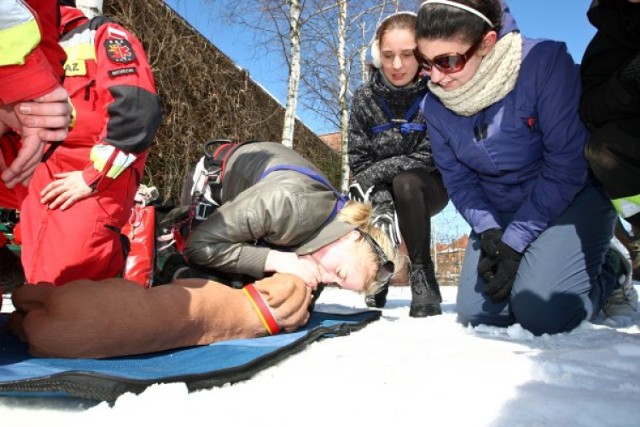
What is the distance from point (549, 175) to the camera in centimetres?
203

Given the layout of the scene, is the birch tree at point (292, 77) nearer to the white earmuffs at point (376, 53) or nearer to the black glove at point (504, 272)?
the white earmuffs at point (376, 53)

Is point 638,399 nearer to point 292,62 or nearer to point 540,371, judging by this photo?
point 540,371

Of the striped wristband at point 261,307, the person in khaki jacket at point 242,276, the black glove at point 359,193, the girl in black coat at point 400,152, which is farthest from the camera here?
the black glove at point 359,193

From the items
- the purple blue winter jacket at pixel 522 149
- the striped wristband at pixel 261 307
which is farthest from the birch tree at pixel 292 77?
the striped wristband at pixel 261 307

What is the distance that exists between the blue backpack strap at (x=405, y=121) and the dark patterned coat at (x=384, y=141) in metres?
0.01

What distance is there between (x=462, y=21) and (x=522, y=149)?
584 millimetres

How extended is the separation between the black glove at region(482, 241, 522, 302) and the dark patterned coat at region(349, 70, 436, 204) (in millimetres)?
799

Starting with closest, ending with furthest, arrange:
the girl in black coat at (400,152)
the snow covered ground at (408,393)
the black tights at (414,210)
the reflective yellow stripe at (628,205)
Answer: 1. the snow covered ground at (408,393)
2. the reflective yellow stripe at (628,205)
3. the girl in black coat at (400,152)
4. the black tights at (414,210)

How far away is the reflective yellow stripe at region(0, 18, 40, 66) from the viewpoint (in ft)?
3.57

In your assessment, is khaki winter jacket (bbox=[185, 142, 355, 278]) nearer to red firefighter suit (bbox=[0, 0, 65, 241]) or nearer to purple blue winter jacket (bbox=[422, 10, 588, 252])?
purple blue winter jacket (bbox=[422, 10, 588, 252])

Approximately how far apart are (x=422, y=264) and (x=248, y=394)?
1.69m

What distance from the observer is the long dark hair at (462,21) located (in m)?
1.90

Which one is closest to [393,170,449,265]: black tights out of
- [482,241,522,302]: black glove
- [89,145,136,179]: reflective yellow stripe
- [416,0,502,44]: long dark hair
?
[482,241,522,302]: black glove

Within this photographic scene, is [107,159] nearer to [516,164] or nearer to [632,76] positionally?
[516,164]
